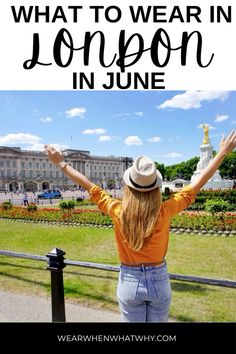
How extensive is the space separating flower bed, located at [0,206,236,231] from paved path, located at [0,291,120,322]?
762 cm

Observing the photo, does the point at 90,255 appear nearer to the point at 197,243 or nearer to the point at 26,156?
the point at 197,243

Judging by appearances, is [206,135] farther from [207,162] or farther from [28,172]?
[28,172]

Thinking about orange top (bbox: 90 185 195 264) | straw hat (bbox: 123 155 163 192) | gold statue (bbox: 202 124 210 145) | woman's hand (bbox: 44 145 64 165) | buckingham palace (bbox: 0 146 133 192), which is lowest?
buckingham palace (bbox: 0 146 133 192)

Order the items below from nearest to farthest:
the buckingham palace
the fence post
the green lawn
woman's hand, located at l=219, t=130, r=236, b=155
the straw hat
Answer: the straw hat, woman's hand, located at l=219, t=130, r=236, b=155, the fence post, the green lawn, the buckingham palace

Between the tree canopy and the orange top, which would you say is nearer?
the orange top

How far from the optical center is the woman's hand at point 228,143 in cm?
256

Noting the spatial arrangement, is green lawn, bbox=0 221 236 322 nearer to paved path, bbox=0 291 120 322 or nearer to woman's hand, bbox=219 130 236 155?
paved path, bbox=0 291 120 322

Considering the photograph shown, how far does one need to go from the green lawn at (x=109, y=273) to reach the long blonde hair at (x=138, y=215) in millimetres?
2700

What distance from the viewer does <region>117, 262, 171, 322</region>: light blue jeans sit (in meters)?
2.21

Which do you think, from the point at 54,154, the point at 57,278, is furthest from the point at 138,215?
the point at 57,278

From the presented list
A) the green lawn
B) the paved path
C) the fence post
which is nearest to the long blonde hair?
the fence post
